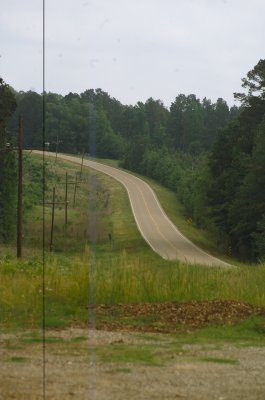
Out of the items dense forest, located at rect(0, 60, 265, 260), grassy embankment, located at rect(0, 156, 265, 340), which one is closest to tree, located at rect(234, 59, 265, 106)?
dense forest, located at rect(0, 60, 265, 260)

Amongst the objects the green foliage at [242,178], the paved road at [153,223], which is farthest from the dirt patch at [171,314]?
the green foliage at [242,178]

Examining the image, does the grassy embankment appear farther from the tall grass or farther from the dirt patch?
the dirt patch

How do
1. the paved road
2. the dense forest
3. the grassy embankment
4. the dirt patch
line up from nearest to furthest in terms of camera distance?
1. the dirt patch
2. the grassy embankment
3. the dense forest
4. the paved road

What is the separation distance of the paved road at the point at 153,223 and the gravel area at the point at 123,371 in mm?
27028

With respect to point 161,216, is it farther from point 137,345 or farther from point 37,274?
point 137,345

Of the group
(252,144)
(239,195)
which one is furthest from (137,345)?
(252,144)

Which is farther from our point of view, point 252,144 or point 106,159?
point 106,159

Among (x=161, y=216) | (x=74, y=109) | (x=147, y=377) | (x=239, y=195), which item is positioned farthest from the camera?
(x=161, y=216)

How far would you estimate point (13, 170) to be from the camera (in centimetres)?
5562

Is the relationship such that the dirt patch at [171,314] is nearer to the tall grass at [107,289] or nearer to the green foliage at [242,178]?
the tall grass at [107,289]

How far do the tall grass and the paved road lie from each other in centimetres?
2122

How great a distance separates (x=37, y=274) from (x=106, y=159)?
6765cm

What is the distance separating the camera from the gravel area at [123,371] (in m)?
6.96

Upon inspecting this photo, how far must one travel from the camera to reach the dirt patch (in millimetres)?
11352
